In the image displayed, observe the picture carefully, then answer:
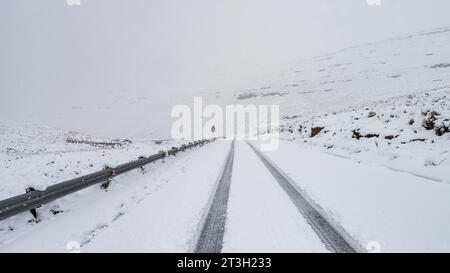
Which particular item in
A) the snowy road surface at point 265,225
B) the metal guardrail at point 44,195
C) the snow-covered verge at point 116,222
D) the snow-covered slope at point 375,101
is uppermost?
the snow-covered slope at point 375,101

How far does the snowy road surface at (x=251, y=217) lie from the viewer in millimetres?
4367

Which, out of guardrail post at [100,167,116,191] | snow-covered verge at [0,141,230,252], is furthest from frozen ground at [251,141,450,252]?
guardrail post at [100,167,116,191]

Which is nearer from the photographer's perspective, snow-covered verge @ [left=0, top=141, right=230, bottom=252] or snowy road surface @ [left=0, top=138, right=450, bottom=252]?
snowy road surface @ [left=0, top=138, right=450, bottom=252]

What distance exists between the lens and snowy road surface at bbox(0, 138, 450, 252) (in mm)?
4367

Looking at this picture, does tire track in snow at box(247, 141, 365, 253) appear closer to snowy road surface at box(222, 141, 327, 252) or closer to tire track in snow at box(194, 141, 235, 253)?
snowy road surface at box(222, 141, 327, 252)

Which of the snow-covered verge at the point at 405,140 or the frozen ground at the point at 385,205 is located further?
the snow-covered verge at the point at 405,140

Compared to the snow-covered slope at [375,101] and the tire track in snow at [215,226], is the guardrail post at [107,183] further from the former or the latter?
the snow-covered slope at [375,101]

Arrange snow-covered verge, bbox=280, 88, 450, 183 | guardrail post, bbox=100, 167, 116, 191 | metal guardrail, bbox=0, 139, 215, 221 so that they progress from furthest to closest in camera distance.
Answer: snow-covered verge, bbox=280, 88, 450, 183 < guardrail post, bbox=100, 167, 116, 191 < metal guardrail, bbox=0, 139, 215, 221

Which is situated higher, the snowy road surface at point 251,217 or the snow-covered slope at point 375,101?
the snow-covered slope at point 375,101

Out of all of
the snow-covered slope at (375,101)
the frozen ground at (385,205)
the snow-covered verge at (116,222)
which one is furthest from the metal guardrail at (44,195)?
the snow-covered slope at (375,101)

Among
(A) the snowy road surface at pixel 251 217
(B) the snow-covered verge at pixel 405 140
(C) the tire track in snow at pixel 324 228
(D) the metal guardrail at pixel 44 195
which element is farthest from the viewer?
(B) the snow-covered verge at pixel 405 140

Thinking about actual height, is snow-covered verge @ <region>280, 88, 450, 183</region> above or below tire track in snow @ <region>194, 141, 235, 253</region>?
above

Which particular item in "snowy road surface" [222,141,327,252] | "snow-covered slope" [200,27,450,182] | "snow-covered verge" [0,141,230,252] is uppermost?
"snow-covered slope" [200,27,450,182]

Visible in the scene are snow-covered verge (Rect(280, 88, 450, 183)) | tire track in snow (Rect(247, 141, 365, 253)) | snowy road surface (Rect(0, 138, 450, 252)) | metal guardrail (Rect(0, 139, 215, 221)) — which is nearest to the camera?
tire track in snow (Rect(247, 141, 365, 253))
